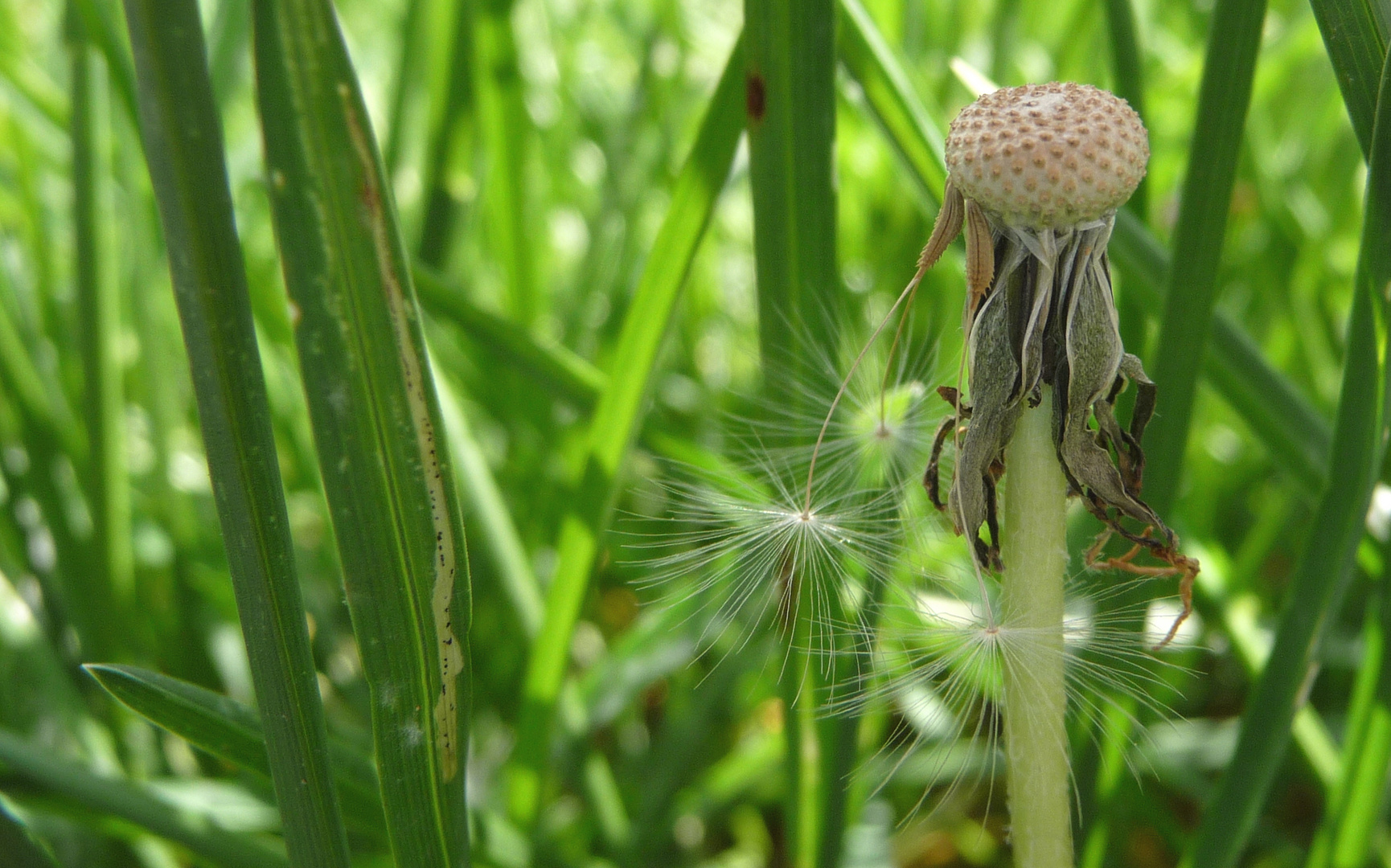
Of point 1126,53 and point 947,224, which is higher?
point 1126,53

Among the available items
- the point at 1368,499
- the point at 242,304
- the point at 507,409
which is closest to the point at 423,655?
the point at 242,304

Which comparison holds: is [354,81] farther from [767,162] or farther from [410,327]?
[767,162]

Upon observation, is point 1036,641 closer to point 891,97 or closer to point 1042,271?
point 1042,271

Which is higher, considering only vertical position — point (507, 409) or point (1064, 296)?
point (507, 409)

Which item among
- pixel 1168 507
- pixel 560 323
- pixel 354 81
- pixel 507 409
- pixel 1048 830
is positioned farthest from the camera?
pixel 560 323

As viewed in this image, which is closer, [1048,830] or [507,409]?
[1048,830]

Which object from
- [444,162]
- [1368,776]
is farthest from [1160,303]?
[444,162]

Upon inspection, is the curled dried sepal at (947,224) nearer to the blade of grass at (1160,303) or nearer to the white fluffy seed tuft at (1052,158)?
the white fluffy seed tuft at (1052,158)
